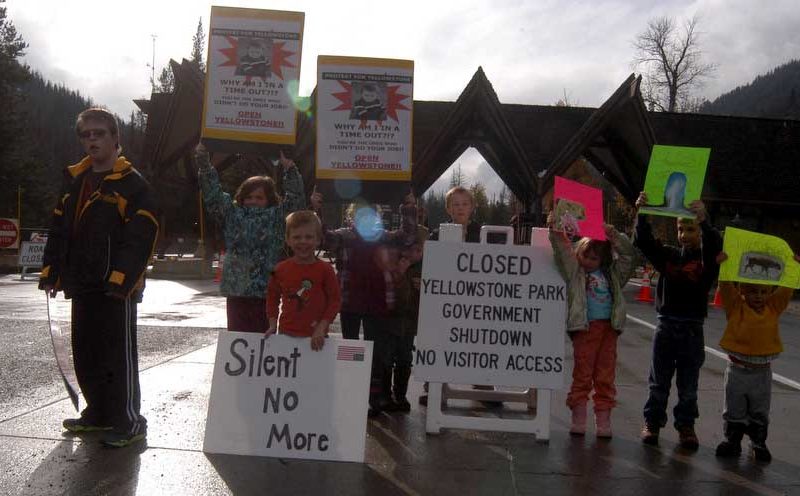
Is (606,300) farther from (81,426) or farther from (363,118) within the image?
(81,426)

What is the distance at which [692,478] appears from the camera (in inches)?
186

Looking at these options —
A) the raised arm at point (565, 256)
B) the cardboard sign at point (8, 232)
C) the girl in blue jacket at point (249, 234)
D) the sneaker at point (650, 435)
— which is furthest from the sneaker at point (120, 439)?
the cardboard sign at point (8, 232)

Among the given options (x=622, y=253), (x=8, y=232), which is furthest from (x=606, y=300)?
(x=8, y=232)

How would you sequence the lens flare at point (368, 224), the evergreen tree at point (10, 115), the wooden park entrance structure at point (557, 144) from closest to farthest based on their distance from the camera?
the lens flare at point (368, 224), the wooden park entrance structure at point (557, 144), the evergreen tree at point (10, 115)

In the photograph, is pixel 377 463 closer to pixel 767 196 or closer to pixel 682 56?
pixel 767 196

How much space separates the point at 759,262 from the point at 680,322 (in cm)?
66

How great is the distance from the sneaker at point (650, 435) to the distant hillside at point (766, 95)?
107m

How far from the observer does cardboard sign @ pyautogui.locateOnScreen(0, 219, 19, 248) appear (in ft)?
88.0

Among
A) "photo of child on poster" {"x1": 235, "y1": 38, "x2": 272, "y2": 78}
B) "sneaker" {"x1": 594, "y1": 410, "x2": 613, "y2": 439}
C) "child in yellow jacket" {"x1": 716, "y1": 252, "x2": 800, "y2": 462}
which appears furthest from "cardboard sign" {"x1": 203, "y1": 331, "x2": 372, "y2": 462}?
"child in yellow jacket" {"x1": 716, "y1": 252, "x2": 800, "y2": 462}

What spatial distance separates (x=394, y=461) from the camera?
16.2ft

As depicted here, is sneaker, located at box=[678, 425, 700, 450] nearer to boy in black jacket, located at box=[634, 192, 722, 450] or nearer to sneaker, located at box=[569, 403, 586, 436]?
boy in black jacket, located at box=[634, 192, 722, 450]

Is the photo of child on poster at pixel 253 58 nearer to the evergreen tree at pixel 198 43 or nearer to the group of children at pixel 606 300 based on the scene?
the group of children at pixel 606 300

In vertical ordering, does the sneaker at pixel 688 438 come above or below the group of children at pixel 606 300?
below

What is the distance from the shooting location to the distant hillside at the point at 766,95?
11112 cm
